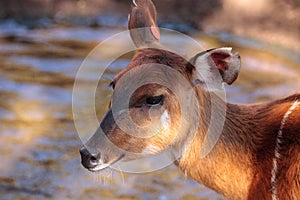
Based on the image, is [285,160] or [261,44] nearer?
[285,160]

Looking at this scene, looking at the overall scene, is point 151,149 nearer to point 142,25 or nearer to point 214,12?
point 142,25

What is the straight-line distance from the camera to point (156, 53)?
3.59 metres

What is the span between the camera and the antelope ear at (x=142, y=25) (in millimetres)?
3826

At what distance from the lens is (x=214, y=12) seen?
797 cm

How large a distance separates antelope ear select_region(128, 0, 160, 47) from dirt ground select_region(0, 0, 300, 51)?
11.9ft

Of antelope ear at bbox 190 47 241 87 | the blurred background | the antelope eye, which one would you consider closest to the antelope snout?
the blurred background

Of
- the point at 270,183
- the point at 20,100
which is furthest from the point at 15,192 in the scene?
the point at 270,183

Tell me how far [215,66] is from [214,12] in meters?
4.52

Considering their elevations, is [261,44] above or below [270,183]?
below

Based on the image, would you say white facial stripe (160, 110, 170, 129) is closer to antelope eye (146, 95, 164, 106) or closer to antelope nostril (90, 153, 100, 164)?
antelope eye (146, 95, 164, 106)

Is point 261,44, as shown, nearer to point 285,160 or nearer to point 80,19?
point 80,19

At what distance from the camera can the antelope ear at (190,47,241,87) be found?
3488 millimetres

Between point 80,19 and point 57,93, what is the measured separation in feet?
6.16

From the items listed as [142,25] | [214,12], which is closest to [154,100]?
[142,25]
